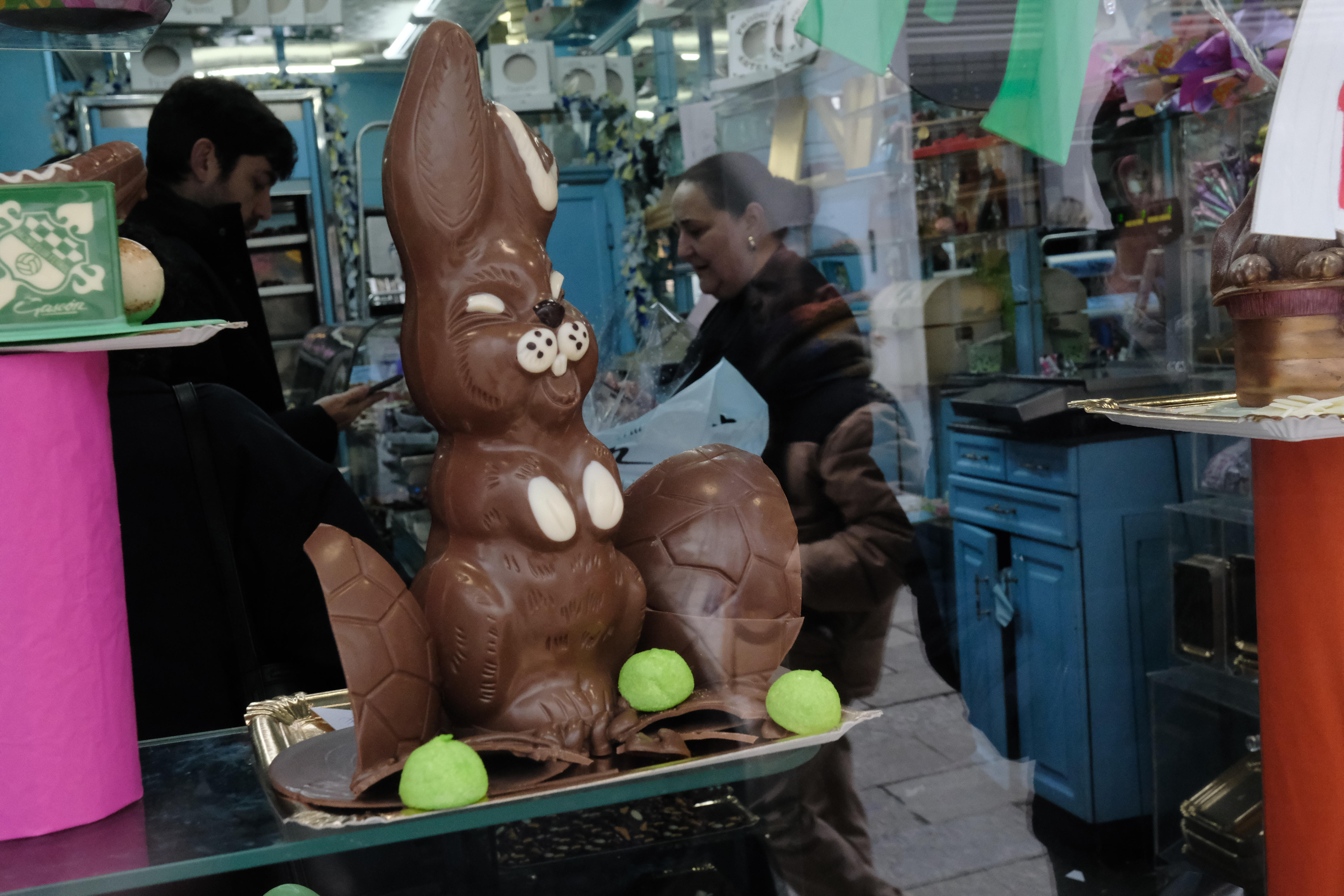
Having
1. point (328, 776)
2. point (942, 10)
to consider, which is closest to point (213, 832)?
point (328, 776)

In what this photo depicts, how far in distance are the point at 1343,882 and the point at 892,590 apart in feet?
3.32

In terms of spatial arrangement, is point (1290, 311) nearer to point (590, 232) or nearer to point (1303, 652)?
point (1303, 652)

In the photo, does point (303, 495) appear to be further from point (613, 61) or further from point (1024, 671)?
point (613, 61)

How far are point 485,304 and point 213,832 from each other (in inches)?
16.1

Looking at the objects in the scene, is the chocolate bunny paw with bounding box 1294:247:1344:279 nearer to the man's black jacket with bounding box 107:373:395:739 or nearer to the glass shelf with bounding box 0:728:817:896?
the glass shelf with bounding box 0:728:817:896

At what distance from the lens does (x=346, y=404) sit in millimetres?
1731

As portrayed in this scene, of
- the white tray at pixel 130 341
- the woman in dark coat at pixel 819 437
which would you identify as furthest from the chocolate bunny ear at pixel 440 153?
the woman in dark coat at pixel 819 437

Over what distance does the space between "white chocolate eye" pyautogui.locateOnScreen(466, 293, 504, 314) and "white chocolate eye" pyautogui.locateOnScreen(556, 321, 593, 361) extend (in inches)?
1.9

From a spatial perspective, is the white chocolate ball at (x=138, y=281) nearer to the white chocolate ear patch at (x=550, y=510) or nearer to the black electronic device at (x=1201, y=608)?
the white chocolate ear patch at (x=550, y=510)

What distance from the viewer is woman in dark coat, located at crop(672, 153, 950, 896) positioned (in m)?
1.72

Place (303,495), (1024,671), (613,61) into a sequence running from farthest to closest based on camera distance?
(613,61) → (1024,671) → (303,495)

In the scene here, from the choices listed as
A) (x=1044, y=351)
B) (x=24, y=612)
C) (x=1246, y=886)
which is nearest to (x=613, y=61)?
(x=1044, y=351)

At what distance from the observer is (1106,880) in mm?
2301

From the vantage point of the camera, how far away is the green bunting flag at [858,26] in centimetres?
177
